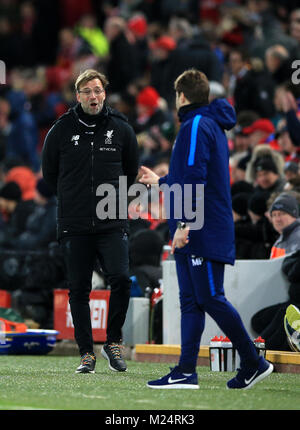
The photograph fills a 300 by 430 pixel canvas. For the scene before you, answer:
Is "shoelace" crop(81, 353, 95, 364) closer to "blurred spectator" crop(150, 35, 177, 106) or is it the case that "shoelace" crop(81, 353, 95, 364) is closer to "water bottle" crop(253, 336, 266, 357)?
"water bottle" crop(253, 336, 266, 357)

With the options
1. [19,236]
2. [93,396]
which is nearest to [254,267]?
[93,396]

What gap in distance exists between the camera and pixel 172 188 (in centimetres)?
691

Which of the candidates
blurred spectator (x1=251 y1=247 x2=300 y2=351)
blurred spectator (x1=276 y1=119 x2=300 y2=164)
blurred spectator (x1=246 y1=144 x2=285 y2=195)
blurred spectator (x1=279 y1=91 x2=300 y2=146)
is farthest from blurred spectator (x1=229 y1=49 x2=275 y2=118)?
blurred spectator (x1=251 y1=247 x2=300 y2=351)

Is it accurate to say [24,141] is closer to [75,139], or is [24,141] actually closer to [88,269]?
[75,139]

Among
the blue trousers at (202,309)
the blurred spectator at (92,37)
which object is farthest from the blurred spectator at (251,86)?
the blue trousers at (202,309)

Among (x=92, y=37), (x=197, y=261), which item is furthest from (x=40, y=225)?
(x=197, y=261)

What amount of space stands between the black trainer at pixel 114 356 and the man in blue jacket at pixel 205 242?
1359mm

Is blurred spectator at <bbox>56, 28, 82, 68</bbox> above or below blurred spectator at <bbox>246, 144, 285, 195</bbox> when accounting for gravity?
above

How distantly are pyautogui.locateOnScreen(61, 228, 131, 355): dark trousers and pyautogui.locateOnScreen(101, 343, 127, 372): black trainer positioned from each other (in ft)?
0.62

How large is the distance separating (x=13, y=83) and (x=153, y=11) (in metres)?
3.16

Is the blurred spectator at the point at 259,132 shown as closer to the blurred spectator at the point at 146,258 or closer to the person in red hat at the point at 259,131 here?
the person in red hat at the point at 259,131

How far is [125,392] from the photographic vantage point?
6.71m

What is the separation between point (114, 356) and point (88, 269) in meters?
0.71

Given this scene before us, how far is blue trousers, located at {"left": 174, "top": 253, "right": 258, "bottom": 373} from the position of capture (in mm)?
6703
